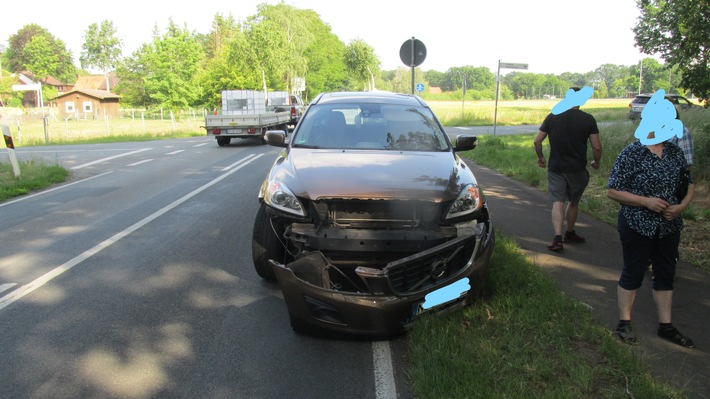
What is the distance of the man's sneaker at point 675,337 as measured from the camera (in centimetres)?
345

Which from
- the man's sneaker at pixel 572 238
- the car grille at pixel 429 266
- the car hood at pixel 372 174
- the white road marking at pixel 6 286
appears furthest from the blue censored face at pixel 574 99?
the white road marking at pixel 6 286

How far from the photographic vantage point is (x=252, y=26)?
140 ft

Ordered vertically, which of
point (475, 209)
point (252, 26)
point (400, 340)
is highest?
point (252, 26)

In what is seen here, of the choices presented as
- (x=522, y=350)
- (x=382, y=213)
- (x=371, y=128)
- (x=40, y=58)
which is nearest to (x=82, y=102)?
(x=40, y=58)

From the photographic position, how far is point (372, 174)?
3895 mm

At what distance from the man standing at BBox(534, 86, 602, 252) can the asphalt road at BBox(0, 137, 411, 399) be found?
3.04 m

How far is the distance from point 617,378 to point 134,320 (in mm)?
3420

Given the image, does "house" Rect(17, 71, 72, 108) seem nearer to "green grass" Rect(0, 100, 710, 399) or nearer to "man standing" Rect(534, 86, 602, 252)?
"man standing" Rect(534, 86, 602, 252)

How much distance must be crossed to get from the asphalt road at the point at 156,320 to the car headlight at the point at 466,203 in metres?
1.03

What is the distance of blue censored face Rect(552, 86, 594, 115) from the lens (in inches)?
209

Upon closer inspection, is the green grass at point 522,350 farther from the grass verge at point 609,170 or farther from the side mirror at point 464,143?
the grass verge at point 609,170

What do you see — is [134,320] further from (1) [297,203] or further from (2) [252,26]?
(2) [252,26]

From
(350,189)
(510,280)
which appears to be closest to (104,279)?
(350,189)

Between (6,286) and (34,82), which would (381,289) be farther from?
(34,82)
